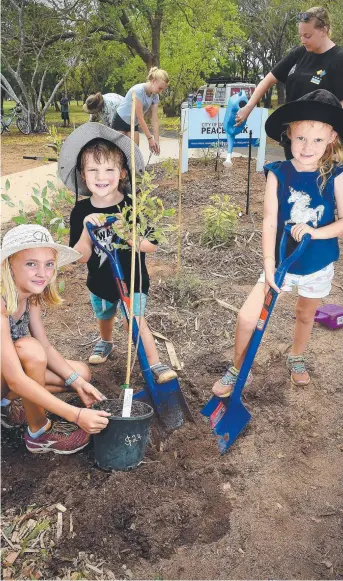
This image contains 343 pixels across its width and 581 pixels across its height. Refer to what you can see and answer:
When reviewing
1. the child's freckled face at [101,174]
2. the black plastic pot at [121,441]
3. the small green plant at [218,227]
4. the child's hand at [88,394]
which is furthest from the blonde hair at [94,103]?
the black plastic pot at [121,441]

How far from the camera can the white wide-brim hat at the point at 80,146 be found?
2.33 m

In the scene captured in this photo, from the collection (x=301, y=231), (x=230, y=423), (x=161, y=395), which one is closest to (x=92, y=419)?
(x=161, y=395)

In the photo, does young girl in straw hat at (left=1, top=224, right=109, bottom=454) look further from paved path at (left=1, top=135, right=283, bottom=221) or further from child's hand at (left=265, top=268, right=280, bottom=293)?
paved path at (left=1, top=135, right=283, bottom=221)

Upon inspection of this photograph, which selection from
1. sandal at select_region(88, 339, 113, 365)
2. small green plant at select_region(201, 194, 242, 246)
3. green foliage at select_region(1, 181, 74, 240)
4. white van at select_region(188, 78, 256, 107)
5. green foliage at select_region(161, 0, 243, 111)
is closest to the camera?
sandal at select_region(88, 339, 113, 365)

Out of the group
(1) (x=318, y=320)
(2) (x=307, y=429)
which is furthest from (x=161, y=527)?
(1) (x=318, y=320)

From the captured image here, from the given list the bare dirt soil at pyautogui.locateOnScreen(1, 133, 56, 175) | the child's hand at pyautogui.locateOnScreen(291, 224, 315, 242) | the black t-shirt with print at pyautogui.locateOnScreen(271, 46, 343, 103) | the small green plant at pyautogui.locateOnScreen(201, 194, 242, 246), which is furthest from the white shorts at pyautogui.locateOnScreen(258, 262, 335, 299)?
Answer: the bare dirt soil at pyautogui.locateOnScreen(1, 133, 56, 175)

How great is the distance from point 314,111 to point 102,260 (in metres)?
1.23

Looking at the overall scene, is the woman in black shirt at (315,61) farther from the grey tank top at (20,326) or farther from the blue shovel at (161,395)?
the grey tank top at (20,326)

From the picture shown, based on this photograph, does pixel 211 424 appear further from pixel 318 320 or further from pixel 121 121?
pixel 121 121

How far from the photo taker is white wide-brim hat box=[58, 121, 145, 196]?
91.6 inches

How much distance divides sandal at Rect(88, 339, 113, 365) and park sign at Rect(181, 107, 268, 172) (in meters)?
5.33

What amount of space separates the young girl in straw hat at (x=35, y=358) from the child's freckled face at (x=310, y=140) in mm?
1133

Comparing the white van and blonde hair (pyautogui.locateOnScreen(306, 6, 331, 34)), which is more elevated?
blonde hair (pyautogui.locateOnScreen(306, 6, 331, 34))

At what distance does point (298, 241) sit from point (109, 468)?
1328 mm
